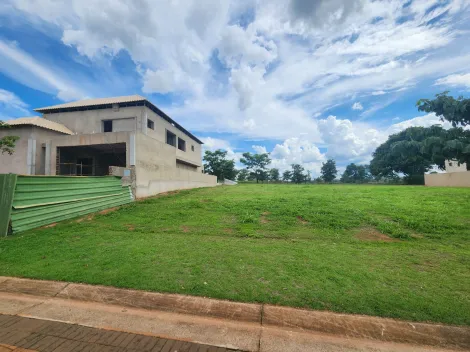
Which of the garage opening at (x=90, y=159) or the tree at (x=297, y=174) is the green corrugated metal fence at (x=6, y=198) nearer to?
the garage opening at (x=90, y=159)

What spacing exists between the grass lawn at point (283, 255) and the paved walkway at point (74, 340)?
2.70ft

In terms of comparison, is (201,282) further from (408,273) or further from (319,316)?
(408,273)

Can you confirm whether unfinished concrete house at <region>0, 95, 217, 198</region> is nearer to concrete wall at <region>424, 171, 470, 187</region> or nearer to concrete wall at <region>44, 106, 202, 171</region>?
concrete wall at <region>44, 106, 202, 171</region>

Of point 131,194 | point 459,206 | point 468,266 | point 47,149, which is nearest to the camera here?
point 468,266

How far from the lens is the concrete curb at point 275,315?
2.41m

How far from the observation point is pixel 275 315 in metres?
2.72

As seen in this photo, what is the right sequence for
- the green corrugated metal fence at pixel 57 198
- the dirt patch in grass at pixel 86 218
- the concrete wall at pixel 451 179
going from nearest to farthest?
the green corrugated metal fence at pixel 57 198 → the dirt patch in grass at pixel 86 218 → the concrete wall at pixel 451 179

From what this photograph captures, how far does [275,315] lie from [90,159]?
1898cm

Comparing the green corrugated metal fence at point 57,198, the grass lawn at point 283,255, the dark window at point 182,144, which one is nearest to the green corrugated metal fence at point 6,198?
the green corrugated metal fence at point 57,198

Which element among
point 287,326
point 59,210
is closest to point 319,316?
point 287,326

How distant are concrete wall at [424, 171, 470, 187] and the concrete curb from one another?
73.5 ft

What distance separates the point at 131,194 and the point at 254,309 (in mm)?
9496

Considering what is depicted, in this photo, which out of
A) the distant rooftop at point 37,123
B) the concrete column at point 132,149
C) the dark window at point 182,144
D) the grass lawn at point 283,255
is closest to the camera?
the grass lawn at point 283,255

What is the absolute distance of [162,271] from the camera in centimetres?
373
